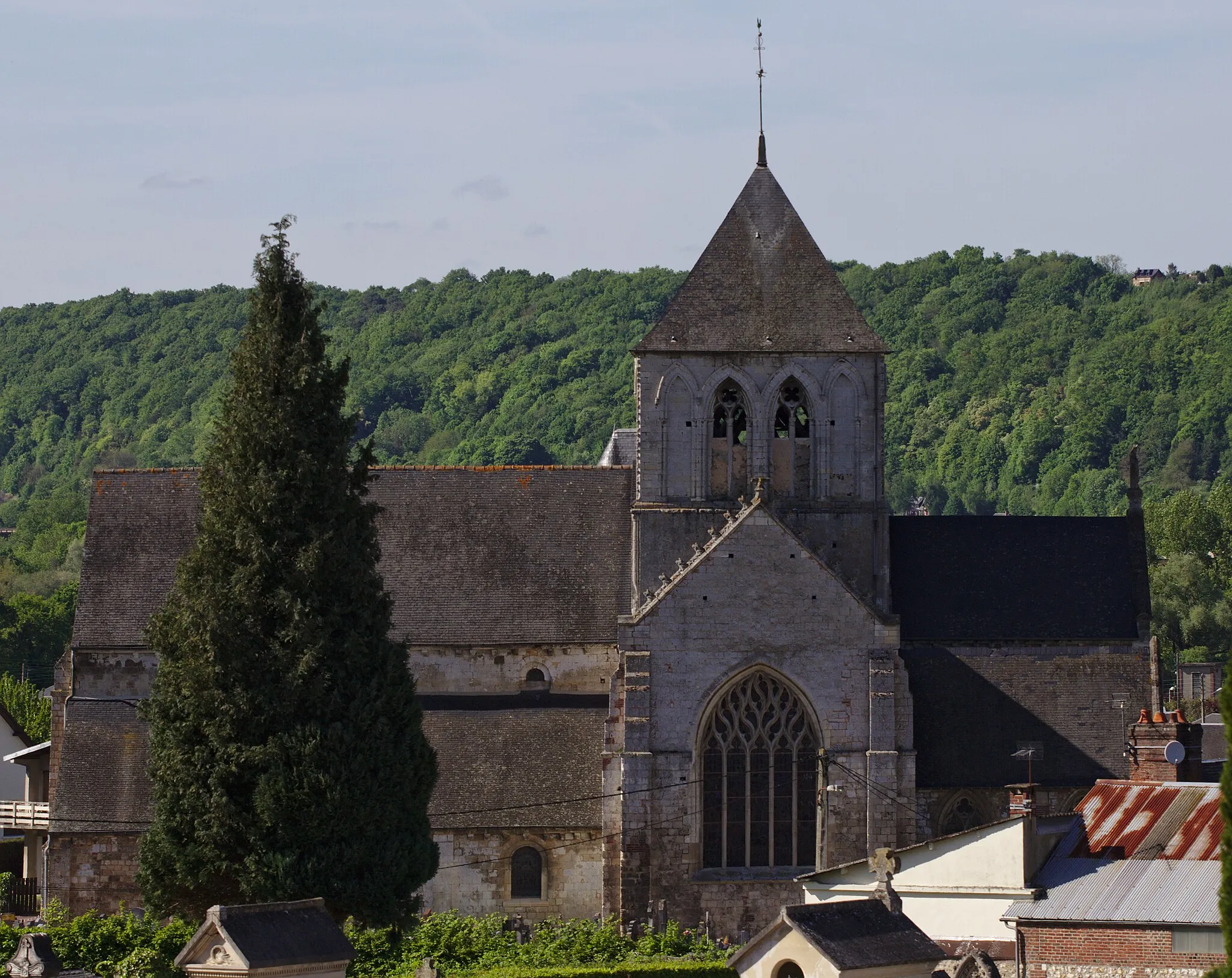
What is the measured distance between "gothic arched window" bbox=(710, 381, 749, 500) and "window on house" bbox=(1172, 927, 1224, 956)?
16.1 metres

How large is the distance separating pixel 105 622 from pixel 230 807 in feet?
46.4

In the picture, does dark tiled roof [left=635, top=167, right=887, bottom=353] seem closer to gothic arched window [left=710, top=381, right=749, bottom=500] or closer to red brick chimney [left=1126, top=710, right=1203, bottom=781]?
gothic arched window [left=710, top=381, right=749, bottom=500]

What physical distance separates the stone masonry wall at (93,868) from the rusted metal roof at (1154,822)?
1768 centimetres

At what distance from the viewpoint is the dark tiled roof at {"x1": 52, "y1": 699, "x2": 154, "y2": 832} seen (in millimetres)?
47938

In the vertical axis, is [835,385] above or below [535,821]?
above

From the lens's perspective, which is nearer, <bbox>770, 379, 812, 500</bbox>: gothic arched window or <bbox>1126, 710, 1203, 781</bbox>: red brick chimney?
<bbox>1126, 710, 1203, 781</bbox>: red brick chimney

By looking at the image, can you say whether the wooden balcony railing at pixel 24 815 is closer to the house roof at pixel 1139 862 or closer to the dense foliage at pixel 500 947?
the dense foliage at pixel 500 947

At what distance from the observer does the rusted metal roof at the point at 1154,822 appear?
3669cm

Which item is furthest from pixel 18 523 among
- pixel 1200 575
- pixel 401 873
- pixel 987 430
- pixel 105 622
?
pixel 401 873

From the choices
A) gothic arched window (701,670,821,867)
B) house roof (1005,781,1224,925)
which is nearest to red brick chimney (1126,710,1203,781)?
house roof (1005,781,1224,925)

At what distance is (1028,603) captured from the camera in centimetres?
4972

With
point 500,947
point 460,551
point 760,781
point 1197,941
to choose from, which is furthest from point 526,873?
point 1197,941

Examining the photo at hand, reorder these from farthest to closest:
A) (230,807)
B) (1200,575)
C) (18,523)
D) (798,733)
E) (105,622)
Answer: (18,523) → (1200,575) → (105,622) → (798,733) → (230,807)

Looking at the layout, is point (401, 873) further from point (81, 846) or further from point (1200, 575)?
point (1200, 575)
